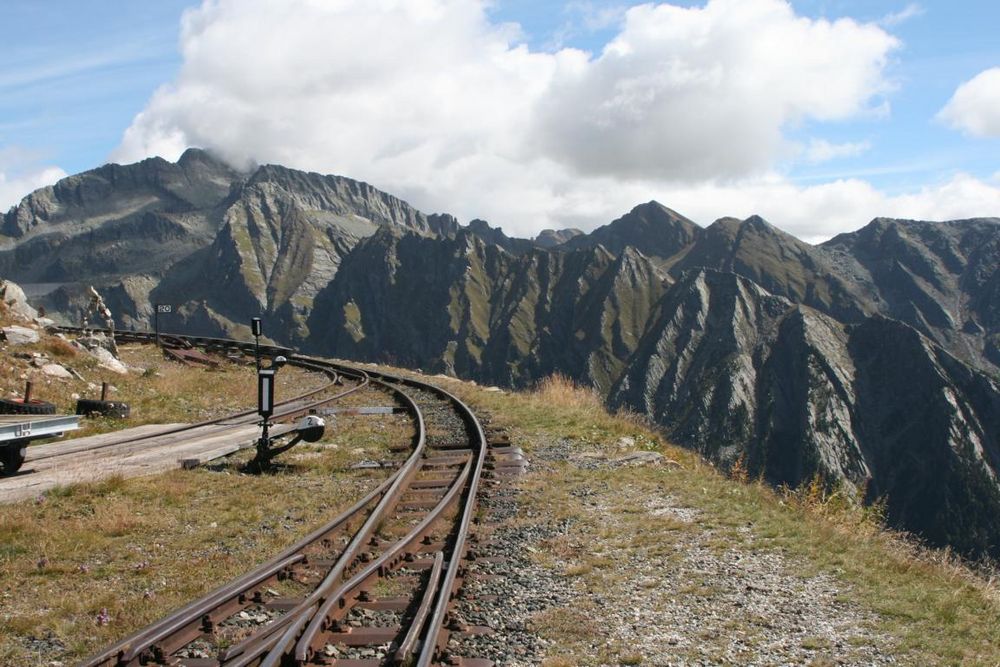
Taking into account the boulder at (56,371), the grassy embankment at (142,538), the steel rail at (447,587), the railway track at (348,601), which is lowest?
the grassy embankment at (142,538)

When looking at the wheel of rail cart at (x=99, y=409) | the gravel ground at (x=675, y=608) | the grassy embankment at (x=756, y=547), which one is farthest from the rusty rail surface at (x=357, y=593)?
the wheel of rail cart at (x=99, y=409)

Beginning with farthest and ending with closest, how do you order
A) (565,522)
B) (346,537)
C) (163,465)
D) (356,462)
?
1. (356,462)
2. (163,465)
3. (565,522)
4. (346,537)

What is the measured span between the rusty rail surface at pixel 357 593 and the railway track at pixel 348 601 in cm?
1

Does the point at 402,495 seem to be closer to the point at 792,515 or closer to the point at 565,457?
the point at 565,457

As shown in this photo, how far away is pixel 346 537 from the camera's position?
9297 millimetres

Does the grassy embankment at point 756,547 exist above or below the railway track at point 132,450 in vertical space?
above

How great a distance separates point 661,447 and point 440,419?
230 inches

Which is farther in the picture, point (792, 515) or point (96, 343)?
point (96, 343)

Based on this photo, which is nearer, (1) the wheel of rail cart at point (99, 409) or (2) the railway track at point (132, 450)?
(2) the railway track at point (132, 450)

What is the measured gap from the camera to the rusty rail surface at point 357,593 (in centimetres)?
580

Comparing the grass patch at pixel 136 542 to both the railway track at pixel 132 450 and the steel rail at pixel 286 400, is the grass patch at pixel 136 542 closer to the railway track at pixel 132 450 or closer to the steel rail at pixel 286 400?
the railway track at pixel 132 450

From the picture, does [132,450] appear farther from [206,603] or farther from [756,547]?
[756,547]

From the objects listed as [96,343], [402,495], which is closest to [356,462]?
[402,495]

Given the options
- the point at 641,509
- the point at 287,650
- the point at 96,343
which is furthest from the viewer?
the point at 96,343
